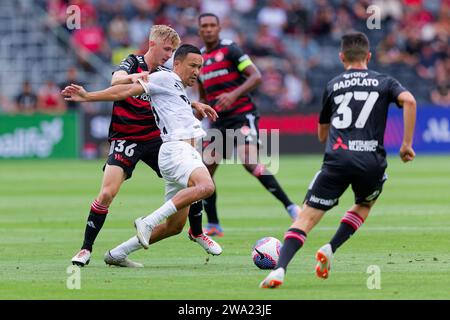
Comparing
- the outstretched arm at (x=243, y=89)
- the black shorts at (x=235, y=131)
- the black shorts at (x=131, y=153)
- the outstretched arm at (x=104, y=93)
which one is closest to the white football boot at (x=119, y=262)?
the black shorts at (x=131, y=153)

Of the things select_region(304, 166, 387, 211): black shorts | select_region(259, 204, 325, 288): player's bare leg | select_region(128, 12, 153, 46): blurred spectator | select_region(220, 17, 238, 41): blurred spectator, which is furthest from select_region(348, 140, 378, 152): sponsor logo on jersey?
select_region(128, 12, 153, 46): blurred spectator

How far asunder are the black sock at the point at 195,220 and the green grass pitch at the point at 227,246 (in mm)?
294

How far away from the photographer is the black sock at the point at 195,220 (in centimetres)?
1115

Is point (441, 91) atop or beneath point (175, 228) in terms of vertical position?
beneath

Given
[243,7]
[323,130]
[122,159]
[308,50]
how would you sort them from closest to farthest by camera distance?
[323,130], [122,159], [308,50], [243,7]

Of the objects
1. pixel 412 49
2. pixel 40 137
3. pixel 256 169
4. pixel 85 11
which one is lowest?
pixel 40 137

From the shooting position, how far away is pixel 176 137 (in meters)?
10.3

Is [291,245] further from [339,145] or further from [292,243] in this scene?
[339,145]

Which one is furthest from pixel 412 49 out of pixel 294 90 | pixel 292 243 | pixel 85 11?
pixel 292 243

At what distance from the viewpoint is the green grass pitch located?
880 centimetres

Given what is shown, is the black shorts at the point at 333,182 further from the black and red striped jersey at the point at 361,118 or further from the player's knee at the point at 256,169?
the player's knee at the point at 256,169

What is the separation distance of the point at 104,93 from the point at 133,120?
1365 millimetres

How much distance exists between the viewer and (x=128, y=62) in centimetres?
1105

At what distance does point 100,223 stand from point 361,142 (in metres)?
3.02
